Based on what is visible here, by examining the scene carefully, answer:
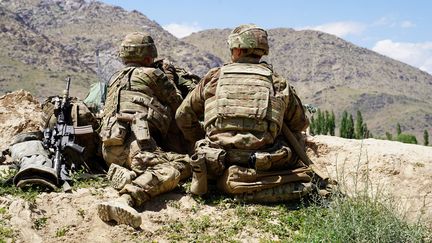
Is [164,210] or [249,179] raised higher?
[249,179]

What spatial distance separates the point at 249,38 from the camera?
7234 millimetres

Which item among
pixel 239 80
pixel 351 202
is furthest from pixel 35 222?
pixel 351 202

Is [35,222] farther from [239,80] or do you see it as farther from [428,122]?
[428,122]

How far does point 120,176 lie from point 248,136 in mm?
1468

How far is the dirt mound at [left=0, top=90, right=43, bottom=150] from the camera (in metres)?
9.12

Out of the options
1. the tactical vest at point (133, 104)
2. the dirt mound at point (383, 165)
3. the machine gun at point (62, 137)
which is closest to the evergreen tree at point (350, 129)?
the dirt mound at point (383, 165)

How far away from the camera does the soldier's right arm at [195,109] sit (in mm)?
7418

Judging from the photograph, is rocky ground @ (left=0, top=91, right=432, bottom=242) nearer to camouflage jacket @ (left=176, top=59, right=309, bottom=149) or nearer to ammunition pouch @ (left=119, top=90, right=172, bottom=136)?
camouflage jacket @ (left=176, top=59, right=309, bottom=149)

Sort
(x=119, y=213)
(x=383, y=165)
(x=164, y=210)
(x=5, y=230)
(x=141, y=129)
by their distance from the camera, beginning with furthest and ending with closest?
(x=383, y=165) → (x=141, y=129) → (x=164, y=210) → (x=119, y=213) → (x=5, y=230)

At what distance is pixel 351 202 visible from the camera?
6059 mm

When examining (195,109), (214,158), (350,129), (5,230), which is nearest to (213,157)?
(214,158)

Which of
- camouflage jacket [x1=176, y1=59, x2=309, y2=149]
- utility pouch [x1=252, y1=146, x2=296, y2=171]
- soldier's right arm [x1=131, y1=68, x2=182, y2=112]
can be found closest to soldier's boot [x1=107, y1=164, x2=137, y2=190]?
camouflage jacket [x1=176, y1=59, x2=309, y2=149]

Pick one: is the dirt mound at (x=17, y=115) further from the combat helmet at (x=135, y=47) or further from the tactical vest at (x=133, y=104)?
the combat helmet at (x=135, y=47)

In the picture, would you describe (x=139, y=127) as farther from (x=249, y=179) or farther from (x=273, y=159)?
(x=273, y=159)
